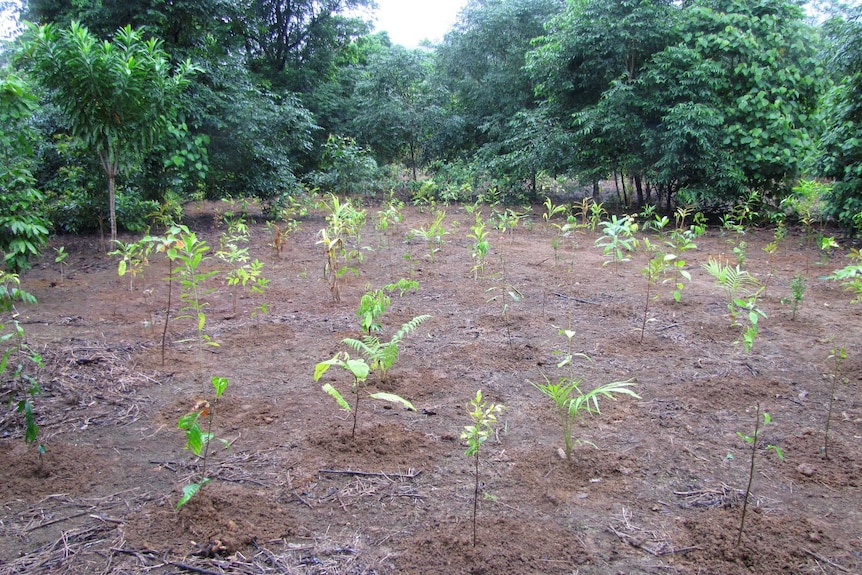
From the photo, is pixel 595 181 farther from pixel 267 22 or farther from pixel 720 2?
pixel 267 22

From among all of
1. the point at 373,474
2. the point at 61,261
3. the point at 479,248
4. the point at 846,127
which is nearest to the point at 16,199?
the point at 61,261

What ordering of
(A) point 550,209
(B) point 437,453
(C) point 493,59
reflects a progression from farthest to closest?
(C) point 493,59 < (A) point 550,209 < (B) point 437,453

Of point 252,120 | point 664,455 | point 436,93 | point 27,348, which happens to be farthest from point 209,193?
point 664,455

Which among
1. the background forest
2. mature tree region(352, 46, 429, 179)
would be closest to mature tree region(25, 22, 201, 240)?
the background forest

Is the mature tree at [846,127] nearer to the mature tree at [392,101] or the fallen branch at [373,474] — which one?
the fallen branch at [373,474]

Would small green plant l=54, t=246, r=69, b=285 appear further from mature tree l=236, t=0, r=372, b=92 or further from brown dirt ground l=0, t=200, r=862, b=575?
Answer: mature tree l=236, t=0, r=372, b=92

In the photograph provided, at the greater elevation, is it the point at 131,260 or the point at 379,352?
the point at 131,260

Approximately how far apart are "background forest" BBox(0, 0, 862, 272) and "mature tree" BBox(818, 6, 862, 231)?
21mm

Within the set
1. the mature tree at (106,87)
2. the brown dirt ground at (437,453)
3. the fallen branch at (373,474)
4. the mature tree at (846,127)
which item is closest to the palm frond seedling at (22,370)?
the brown dirt ground at (437,453)

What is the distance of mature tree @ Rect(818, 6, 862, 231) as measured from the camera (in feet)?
22.9

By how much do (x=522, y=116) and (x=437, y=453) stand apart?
31.6 ft

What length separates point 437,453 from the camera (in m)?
2.49

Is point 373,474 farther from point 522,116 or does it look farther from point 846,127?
point 522,116

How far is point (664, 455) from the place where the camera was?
247cm
